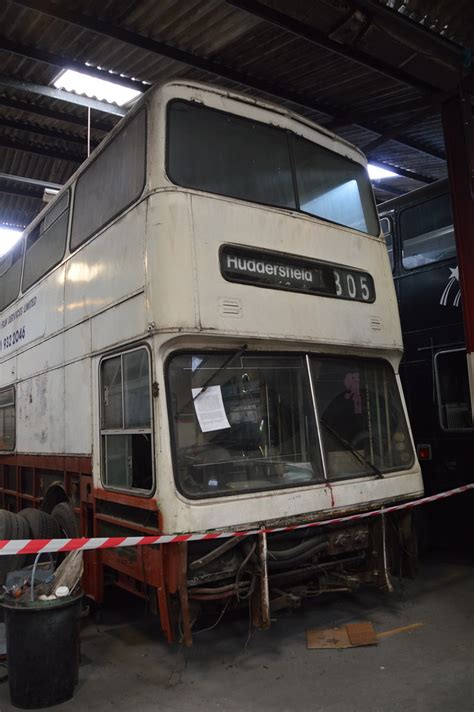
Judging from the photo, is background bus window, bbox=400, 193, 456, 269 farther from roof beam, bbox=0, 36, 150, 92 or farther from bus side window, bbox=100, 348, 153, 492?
bus side window, bbox=100, 348, 153, 492

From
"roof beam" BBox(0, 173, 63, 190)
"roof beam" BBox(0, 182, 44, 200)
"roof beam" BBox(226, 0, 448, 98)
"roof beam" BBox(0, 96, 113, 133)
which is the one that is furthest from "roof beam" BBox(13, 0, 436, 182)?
"roof beam" BBox(0, 182, 44, 200)

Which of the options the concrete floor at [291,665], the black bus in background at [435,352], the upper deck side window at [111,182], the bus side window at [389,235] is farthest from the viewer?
the bus side window at [389,235]

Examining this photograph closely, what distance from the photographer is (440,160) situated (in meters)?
9.05

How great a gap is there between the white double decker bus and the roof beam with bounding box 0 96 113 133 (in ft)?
6.93

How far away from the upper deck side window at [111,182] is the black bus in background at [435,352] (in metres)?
4.10

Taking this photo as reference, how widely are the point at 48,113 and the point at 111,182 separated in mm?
3069

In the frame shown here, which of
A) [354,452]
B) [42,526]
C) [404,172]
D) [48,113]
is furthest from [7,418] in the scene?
[404,172]

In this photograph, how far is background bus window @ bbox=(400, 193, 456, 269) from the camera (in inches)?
278

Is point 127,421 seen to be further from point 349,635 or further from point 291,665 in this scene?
point 349,635

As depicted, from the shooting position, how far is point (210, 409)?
422cm

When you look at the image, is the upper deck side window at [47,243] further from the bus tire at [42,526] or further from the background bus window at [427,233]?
the background bus window at [427,233]

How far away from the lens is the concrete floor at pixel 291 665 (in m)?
3.72

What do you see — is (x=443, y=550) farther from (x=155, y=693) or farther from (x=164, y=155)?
(x=164, y=155)

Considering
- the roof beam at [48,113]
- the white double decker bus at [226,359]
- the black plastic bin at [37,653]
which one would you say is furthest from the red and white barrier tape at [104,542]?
the roof beam at [48,113]
